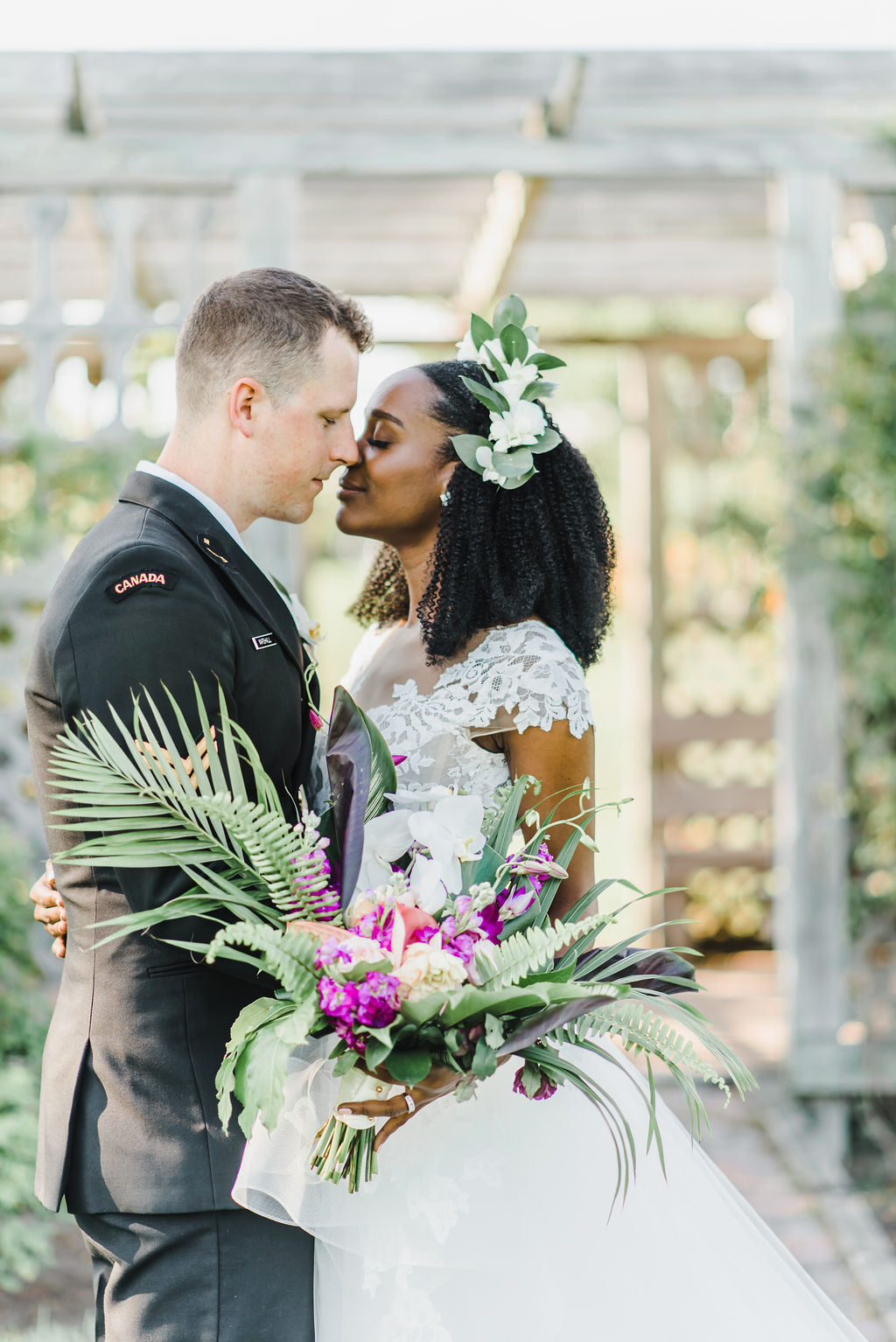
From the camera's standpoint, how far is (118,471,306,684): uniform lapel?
1.95 m

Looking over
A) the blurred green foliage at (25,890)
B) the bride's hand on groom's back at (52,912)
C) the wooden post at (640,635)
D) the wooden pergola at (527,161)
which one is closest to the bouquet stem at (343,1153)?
the bride's hand on groom's back at (52,912)

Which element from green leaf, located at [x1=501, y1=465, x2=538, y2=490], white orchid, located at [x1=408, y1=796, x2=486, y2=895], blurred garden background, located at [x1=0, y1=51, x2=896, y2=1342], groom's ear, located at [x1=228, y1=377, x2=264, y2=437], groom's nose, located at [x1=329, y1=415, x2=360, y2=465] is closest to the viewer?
white orchid, located at [x1=408, y1=796, x2=486, y2=895]

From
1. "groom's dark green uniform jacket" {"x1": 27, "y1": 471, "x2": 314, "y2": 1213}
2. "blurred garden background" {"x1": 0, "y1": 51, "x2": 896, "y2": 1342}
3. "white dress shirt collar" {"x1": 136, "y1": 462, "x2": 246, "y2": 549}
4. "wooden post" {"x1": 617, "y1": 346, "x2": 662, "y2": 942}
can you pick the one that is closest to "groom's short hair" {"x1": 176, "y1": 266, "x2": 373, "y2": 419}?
"white dress shirt collar" {"x1": 136, "y1": 462, "x2": 246, "y2": 549}

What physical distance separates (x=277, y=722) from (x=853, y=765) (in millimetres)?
2895

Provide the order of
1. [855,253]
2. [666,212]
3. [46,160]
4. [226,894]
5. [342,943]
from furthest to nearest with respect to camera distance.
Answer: [666,212]
[855,253]
[46,160]
[226,894]
[342,943]

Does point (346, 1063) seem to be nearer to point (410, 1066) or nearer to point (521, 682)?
point (410, 1066)

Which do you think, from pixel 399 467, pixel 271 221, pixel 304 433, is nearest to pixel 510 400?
pixel 399 467

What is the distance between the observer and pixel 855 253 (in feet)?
14.8

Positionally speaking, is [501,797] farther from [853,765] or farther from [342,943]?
[853,765]

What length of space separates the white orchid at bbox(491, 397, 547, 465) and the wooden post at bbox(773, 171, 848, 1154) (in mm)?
2238

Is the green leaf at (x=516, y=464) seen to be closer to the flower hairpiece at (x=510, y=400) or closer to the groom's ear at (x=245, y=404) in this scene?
the flower hairpiece at (x=510, y=400)

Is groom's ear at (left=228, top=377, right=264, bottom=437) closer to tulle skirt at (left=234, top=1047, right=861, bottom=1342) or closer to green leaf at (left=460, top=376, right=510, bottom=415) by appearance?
green leaf at (left=460, top=376, right=510, bottom=415)

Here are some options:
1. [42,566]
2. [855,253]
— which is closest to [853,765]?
[855,253]

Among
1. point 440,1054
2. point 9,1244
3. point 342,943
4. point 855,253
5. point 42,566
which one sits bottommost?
point 9,1244
